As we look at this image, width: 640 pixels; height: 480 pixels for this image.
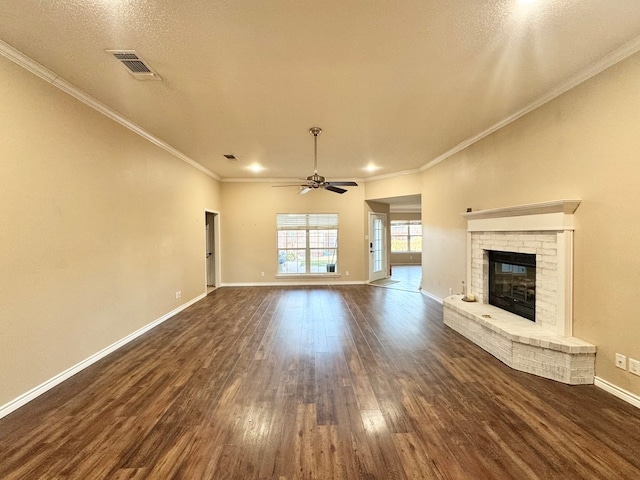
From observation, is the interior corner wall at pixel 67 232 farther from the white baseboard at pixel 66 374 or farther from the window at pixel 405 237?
the window at pixel 405 237

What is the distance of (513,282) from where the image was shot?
12.3ft

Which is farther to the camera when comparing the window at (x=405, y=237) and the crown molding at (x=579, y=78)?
the window at (x=405, y=237)

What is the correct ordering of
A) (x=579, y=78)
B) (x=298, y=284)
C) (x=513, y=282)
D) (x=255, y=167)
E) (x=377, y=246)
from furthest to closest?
(x=377, y=246), (x=298, y=284), (x=255, y=167), (x=513, y=282), (x=579, y=78)

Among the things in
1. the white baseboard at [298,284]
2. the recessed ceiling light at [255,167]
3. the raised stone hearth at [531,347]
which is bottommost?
the white baseboard at [298,284]

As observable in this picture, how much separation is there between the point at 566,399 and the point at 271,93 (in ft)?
13.1

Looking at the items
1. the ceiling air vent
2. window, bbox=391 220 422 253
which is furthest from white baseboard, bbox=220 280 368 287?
the ceiling air vent

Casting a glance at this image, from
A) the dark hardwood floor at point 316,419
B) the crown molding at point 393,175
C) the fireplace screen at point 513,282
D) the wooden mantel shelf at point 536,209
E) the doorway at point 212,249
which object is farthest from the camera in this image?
the doorway at point 212,249

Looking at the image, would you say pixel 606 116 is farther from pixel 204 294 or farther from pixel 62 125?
pixel 204 294

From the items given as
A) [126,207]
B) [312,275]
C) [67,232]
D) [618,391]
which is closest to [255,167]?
[126,207]

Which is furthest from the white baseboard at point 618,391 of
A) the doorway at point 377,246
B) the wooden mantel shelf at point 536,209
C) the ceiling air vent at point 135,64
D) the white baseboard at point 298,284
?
the doorway at point 377,246

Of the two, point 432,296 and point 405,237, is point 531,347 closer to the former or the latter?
point 432,296

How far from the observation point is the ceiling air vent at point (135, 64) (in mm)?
2359

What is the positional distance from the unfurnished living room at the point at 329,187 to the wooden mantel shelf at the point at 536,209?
0.03m

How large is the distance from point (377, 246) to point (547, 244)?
17.9 feet
